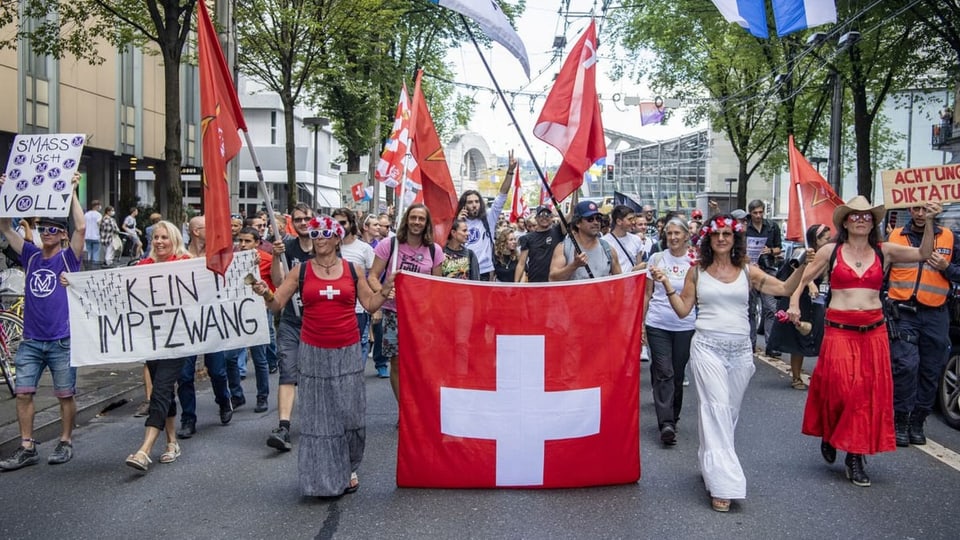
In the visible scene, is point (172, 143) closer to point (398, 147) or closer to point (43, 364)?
point (398, 147)

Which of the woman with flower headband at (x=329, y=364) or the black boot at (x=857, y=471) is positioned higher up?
the woman with flower headband at (x=329, y=364)

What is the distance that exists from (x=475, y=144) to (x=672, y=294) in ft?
377

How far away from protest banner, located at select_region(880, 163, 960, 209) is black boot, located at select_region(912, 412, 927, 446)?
1724 mm

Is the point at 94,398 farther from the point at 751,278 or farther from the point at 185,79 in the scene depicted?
the point at 185,79

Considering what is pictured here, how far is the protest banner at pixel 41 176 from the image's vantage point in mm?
6766

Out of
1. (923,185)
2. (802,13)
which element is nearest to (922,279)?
(923,185)

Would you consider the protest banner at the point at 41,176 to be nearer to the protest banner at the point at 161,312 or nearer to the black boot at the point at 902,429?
the protest banner at the point at 161,312

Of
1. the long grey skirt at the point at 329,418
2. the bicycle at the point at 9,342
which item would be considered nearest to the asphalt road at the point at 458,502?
the long grey skirt at the point at 329,418

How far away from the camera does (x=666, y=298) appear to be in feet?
24.8

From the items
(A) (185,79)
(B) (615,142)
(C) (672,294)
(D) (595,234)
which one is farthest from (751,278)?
(B) (615,142)

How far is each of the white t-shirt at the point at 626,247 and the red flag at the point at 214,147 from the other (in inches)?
162

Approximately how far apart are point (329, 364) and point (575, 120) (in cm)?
294

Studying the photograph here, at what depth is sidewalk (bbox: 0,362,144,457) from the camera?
7680 mm

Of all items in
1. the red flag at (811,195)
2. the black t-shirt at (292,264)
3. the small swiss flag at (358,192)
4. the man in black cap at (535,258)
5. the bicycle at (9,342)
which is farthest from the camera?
the small swiss flag at (358,192)
